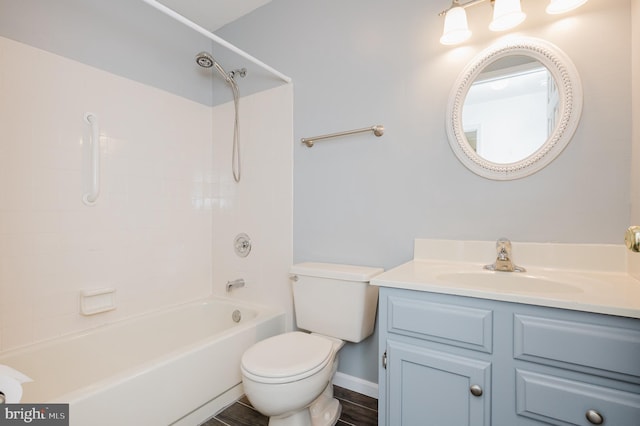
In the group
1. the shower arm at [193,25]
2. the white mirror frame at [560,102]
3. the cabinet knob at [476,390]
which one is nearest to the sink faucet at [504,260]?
the white mirror frame at [560,102]

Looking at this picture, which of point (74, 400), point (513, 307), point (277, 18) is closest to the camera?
point (513, 307)

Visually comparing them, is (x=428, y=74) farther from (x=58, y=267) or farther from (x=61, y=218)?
(x=58, y=267)

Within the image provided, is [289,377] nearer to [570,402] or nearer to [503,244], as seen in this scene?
[570,402]

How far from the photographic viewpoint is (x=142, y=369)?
127 centimetres

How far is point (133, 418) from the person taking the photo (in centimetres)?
122

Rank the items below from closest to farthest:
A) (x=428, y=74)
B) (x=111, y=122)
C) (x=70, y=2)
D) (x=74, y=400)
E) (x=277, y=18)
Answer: (x=74, y=400) < (x=428, y=74) < (x=70, y=2) < (x=111, y=122) < (x=277, y=18)

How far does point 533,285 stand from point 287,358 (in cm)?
105

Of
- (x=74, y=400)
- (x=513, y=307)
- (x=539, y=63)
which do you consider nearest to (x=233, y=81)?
(x=539, y=63)

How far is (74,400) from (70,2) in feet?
6.56

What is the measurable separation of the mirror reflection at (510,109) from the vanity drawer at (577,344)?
754 mm

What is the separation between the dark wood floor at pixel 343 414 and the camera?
151 centimetres

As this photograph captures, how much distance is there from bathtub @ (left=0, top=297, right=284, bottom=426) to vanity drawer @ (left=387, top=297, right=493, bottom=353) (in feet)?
3.18

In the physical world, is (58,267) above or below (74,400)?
above

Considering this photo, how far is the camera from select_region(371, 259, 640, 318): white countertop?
0.83m
